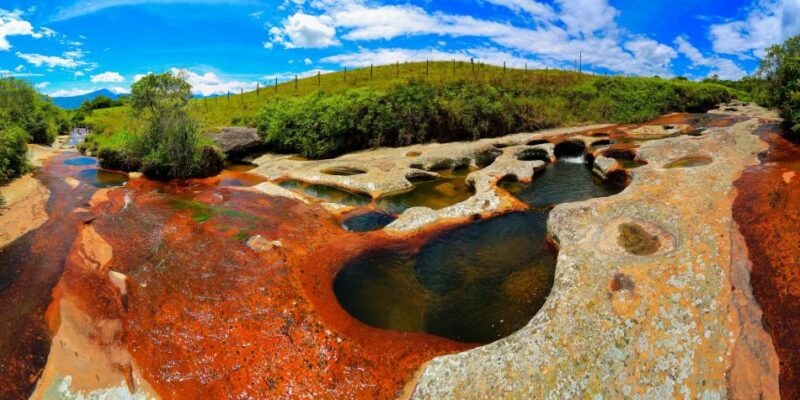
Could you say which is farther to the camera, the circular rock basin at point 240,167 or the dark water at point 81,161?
the dark water at point 81,161

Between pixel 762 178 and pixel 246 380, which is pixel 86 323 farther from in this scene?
pixel 762 178

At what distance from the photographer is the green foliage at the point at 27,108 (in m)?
47.4

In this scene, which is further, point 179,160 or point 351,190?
point 179,160

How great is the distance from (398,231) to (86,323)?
467 inches

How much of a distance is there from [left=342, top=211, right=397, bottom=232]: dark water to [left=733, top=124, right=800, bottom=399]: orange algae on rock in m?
14.8

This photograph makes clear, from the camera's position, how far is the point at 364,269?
16141 mm

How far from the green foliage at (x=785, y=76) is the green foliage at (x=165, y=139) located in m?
43.1

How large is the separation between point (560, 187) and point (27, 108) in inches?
2499

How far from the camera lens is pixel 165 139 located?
1251 inches

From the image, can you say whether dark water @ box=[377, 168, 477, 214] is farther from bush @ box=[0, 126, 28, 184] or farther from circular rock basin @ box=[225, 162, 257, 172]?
bush @ box=[0, 126, 28, 184]

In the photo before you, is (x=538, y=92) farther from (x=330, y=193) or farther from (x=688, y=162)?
(x=330, y=193)

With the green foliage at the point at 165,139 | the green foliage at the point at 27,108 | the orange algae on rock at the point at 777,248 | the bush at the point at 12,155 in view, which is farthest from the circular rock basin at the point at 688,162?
the green foliage at the point at 27,108

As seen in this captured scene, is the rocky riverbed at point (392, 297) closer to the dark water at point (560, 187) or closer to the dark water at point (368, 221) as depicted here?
the dark water at point (368, 221)

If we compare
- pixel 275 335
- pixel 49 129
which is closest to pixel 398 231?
pixel 275 335
